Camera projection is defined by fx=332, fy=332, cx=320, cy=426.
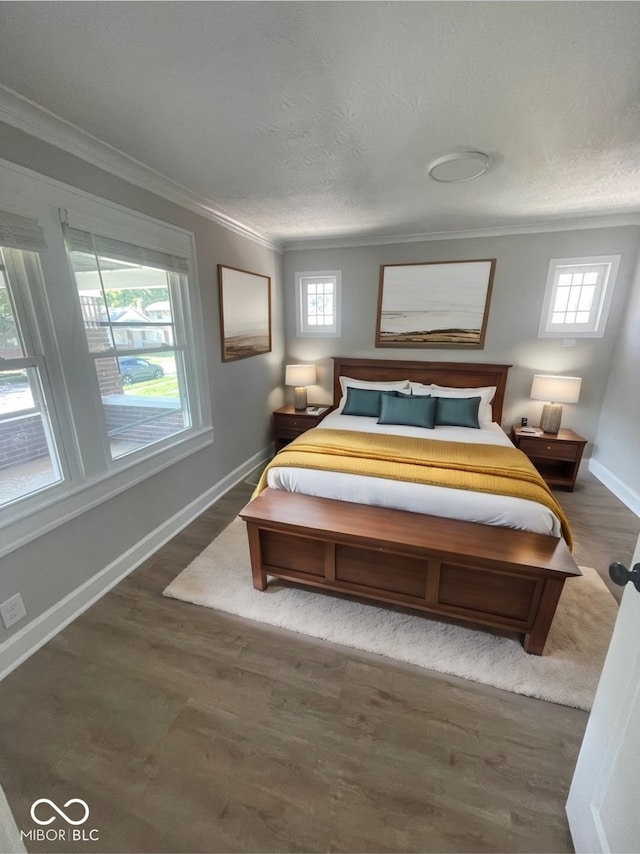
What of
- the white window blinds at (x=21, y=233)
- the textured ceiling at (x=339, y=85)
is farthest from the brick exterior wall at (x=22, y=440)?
the textured ceiling at (x=339, y=85)

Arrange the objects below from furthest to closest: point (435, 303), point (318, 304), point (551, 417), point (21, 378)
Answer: point (318, 304), point (435, 303), point (551, 417), point (21, 378)

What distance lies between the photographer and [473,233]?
343 centimetres

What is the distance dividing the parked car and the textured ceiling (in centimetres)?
117

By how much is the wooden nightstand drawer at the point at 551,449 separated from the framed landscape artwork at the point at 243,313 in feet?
9.65

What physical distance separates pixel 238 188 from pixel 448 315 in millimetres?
2448

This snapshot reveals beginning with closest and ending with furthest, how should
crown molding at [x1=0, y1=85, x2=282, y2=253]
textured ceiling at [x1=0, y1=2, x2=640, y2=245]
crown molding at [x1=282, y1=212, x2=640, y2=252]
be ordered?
textured ceiling at [x1=0, y1=2, x2=640, y2=245]
crown molding at [x1=0, y1=85, x2=282, y2=253]
crown molding at [x1=282, y1=212, x2=640, y2=252]

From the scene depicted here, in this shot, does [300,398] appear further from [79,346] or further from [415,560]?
[415,560]

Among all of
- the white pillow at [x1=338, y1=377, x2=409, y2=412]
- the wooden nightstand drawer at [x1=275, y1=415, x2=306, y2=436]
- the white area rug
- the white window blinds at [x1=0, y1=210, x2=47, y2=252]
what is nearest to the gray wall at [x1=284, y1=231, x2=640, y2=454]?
the white pillow at [x1=338, y1=377, x2=409, y2=412]

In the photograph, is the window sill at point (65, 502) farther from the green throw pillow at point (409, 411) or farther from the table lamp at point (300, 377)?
the green throw pillow at point (409, 411)

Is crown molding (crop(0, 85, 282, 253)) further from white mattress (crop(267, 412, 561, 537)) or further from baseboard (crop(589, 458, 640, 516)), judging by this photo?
baseboard (crop(589, 458, 640, 516))

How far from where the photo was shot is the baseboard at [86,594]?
1.61 meters

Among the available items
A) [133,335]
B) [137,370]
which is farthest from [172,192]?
[137,370]

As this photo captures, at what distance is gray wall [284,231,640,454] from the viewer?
3.21 meters

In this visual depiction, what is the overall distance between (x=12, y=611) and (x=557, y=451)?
4192mm
